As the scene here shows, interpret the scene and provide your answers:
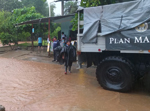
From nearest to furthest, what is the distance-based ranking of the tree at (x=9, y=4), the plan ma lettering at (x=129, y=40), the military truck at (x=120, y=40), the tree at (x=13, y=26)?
the plan ma lettering at (x=129, y=40), the military truck at (x=120, y=40), the tree at (x=13, y=26), the tree at (x=9, y=4)

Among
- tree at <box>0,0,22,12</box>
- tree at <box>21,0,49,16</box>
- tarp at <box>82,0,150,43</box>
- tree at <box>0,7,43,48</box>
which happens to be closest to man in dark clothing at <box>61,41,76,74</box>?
tarp at <box>82,0,150,43</box>

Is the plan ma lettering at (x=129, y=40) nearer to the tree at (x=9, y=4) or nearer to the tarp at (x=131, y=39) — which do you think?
the tarp at (x=131, y=39)

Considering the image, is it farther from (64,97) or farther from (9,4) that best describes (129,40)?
(9,4)

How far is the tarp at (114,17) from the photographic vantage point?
4.68 meters

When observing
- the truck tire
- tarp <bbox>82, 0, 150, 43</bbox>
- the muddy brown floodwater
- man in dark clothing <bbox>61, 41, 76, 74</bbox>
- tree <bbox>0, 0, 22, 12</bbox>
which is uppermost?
tree <bbox>0, 0, 22, 12</bbox>

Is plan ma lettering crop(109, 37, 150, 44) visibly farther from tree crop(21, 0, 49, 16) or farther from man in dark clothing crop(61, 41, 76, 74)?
tree crop(21, 0, 49, 16)

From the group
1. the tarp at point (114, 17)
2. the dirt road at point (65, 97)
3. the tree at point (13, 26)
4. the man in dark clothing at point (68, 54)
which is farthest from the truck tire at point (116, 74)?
the tree at point (13, 26)

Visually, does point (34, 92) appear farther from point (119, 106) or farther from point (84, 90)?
point (119, 106)

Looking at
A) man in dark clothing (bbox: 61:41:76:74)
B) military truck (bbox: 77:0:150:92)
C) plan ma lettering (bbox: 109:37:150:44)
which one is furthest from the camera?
man in dark clothing (bbox: 61:41:76:74)

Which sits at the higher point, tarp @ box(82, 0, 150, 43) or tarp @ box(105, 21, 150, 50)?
tarp @ box(82, 0, 150, 43)

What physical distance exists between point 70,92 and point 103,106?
138cm

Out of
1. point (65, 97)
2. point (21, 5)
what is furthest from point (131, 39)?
point (21, 5)

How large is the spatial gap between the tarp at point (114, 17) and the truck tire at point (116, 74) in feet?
3.02

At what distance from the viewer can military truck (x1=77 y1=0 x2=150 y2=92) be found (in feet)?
15.2
